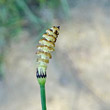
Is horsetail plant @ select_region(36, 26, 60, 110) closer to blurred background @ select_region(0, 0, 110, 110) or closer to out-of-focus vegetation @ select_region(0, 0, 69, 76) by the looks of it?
blurred background @ select_region(0, 0, 110, 110)

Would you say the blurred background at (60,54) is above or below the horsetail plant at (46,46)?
above

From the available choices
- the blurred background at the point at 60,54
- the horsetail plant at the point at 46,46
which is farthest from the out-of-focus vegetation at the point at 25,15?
the horsetail plant at the point at 46,46

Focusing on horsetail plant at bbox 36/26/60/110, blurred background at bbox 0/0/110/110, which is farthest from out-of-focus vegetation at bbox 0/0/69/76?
horsetail plant at bbox 36/26/60/110

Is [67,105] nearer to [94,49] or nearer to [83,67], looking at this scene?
[83,67]

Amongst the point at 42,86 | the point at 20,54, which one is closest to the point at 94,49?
the point at 20,54

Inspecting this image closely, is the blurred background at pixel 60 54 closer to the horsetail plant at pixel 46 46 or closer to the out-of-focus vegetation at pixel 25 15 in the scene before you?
the out-of-focus vegetation at pixel 25 15

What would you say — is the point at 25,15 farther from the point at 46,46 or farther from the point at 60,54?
the point at 46,46

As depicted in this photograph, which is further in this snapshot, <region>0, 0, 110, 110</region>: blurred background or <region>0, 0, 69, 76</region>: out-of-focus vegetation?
<region>0, 0, 69, 76</region>: out-of-focus vegetation
